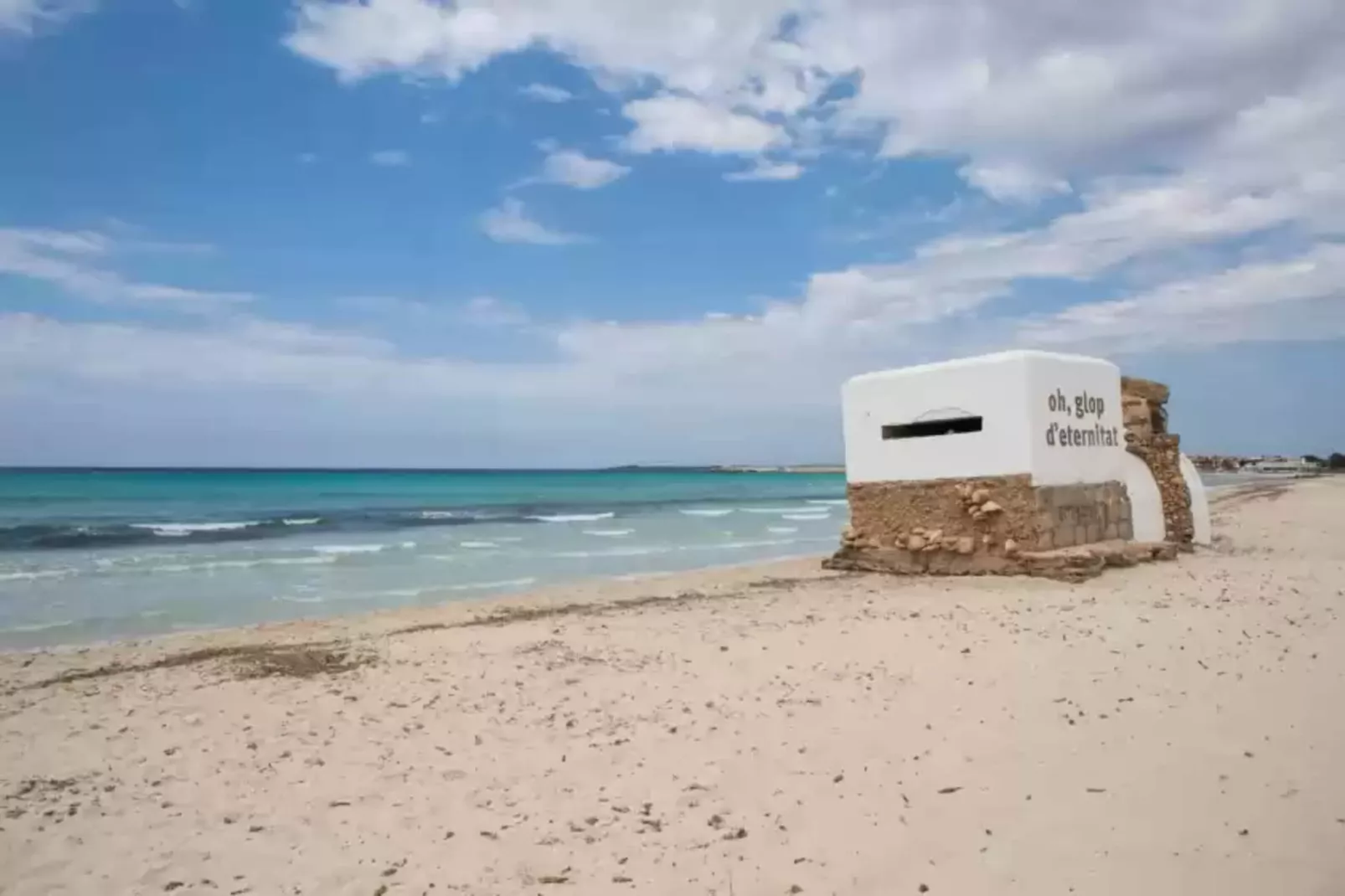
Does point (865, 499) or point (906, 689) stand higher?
point (865, 499)

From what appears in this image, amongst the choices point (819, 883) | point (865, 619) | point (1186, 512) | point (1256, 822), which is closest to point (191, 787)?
point (819, 883)

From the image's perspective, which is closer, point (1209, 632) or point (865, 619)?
point (1209, 632)

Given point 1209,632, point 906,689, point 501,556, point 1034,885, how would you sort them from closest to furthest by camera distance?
point 1034,885 < point 906,689 < point 1209,632 < point 501,556

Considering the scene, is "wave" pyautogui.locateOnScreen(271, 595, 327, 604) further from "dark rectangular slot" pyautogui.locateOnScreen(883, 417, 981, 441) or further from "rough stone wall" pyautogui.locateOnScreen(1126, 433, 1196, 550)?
"rough stone wall" pyautogui.locateOnScreen(1126, 433, 1196, 550)

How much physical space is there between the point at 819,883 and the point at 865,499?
10.5m

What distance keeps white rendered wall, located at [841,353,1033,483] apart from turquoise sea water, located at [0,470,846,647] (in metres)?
5.72

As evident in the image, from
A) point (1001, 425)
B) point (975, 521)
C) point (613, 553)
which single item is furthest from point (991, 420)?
point (613, 553)

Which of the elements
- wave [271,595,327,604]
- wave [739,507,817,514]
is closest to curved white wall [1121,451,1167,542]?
wave [271,595,327,604]

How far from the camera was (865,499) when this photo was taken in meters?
13.7

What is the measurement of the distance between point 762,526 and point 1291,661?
24266mm

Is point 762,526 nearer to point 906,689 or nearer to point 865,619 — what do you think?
point 865,619

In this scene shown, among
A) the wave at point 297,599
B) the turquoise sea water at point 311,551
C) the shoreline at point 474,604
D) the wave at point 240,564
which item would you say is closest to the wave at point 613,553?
the turquoise sea water at point 311,551

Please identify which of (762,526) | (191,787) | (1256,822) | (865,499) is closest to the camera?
(1256,822)

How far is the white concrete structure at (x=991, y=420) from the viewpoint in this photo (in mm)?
11969
